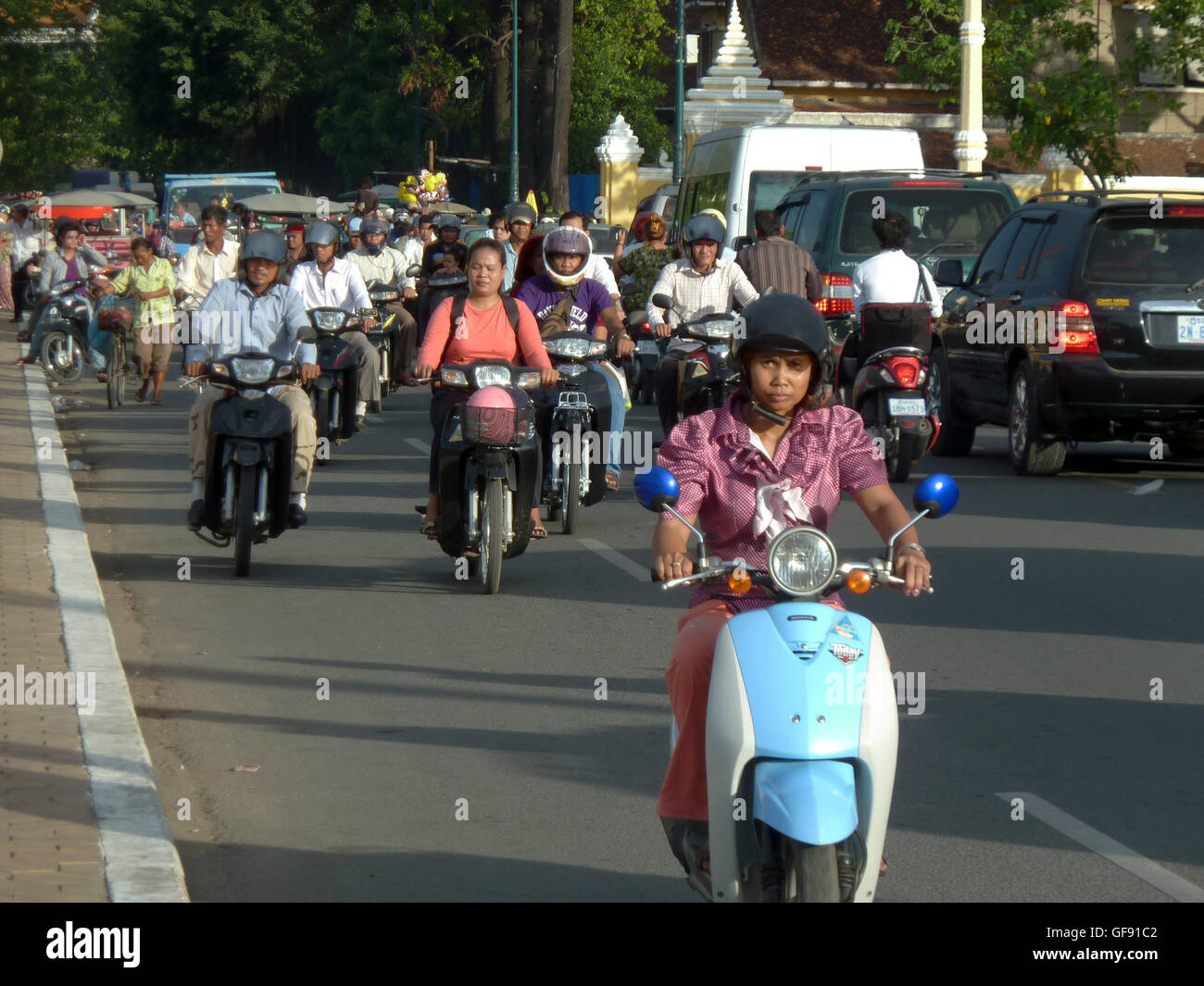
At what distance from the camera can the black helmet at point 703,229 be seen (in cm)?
1427

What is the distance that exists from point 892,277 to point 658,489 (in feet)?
33.4

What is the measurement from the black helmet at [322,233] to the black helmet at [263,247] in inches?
193

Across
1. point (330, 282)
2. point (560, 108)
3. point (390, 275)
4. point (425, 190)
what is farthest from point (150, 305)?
point (560, 108)

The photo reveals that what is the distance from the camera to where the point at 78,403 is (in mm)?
22672

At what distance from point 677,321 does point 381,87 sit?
201ft

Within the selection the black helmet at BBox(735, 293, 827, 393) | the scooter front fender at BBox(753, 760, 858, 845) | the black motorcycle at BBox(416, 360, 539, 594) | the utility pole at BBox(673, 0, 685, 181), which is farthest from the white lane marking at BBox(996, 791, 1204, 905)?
the utility pole at BBox(673, 0, 685, 181)

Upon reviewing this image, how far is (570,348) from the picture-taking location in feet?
40.1

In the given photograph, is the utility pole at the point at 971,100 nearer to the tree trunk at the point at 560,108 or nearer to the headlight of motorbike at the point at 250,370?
the tree trunk at the point at 560,108

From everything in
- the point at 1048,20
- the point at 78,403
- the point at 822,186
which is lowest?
the point at 78,403

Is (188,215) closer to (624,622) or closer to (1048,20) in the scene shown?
(1048,20)

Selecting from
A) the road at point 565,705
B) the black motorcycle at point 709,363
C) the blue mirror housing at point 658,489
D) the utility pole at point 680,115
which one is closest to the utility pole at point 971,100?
the utility pole at point 680,115

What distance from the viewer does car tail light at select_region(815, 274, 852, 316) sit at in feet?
56.0

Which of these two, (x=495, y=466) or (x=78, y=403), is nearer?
(x=495, y=466)

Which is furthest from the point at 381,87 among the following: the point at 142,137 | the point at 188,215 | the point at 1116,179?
the point at 1116,179
